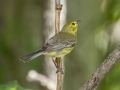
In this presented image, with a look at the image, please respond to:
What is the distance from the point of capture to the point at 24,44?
4496mm

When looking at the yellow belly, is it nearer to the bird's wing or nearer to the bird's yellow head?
the bird's wing

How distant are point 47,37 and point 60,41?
0.86 feet

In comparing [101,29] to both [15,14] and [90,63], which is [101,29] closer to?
[15,14]

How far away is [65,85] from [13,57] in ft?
4.06

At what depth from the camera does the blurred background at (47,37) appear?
3.39 m

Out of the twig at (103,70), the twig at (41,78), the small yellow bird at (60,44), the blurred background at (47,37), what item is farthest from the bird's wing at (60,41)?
the twig at (103,70)

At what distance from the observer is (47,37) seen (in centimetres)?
364

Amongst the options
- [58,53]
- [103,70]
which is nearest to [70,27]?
[58,53]

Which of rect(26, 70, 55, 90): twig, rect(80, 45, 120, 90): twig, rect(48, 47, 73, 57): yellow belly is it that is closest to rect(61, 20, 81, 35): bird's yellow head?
rect(48, 47, 73, 57): yellow belly

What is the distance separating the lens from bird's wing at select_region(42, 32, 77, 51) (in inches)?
126

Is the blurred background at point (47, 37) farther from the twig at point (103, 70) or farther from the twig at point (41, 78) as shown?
the twig at point (103, 70)

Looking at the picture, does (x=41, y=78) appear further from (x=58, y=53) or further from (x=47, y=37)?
(x=47, y=37)

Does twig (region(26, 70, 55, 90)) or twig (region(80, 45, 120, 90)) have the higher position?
twig (region(80, 45, 120, 90))

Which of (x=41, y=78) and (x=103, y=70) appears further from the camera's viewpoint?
(x=41, y=78)
